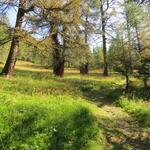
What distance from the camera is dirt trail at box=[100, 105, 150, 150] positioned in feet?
45.8

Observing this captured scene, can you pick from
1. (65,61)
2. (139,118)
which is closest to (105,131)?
(139,118)

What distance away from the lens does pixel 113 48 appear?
93.6 ft

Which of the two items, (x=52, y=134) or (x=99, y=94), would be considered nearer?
(x=52, y=134)

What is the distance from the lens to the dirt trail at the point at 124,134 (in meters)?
13.9

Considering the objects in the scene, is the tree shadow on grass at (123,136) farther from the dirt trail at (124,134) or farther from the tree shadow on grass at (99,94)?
the tree shadow on grass at (99,94)

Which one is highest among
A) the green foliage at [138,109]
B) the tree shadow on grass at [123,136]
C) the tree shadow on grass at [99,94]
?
the tree shadow on grass at [99,94]

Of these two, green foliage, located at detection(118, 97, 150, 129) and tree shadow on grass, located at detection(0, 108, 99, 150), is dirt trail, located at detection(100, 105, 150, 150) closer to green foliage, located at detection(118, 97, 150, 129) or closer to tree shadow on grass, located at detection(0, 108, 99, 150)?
green foliage, located at detection(118, 97, 150, 129)

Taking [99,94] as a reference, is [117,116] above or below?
below

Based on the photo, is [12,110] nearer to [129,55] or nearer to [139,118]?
[139,118]

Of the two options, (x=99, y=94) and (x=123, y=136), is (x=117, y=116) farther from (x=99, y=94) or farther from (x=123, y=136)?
(x=99, y=94)

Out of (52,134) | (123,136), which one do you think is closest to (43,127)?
(52,134)

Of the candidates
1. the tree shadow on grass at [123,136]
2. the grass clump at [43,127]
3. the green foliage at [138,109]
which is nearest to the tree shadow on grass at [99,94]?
the green foliage at [138,109]

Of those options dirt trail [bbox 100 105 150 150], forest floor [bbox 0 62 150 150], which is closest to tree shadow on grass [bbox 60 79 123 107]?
forest floor [bbox 0 62 150 150]

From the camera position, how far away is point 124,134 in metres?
15.2
